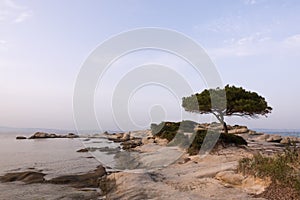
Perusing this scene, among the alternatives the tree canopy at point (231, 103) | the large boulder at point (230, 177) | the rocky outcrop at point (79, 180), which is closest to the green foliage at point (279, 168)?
the large boulder at point (230, 177)

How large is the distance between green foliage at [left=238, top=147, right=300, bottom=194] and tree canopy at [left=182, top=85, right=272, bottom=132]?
79.1ft

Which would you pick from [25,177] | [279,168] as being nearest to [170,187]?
[279,168]

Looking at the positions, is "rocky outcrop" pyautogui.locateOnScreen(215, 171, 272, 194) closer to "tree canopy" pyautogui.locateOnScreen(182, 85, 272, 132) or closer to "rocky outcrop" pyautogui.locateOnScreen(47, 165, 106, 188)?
"rocky outcrop" pyautogui.locateOnScreen(47, 165, 106, 188)

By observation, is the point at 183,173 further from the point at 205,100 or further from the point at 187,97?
the point at 187,97

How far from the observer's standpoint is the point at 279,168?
10641 mm

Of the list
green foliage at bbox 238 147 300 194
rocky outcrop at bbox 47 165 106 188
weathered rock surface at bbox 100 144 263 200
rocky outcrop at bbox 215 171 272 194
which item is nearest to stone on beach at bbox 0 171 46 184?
rocky outcrop at bbox 47 165 106 188

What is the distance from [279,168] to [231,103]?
2654 cm

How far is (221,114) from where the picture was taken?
123 feet

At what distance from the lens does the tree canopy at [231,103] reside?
3609 cm

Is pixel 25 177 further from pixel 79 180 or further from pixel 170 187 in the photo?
A: pixel 170 187

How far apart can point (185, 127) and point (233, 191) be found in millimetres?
39043

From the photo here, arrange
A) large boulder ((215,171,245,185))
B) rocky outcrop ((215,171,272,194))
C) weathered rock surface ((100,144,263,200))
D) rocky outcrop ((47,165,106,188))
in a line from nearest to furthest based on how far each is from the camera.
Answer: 1. rocky outcrop ((215,171,272,194))
2. weathered rock surface ((100,144,263,200))
3. large boulder ((215,171,245,185))
4. rocky outcrop ((47,165,106,188))

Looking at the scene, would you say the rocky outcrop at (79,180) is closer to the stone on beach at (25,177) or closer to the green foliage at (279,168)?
the stone on beach at (25,177)

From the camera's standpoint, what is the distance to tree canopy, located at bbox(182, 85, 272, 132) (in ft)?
118
